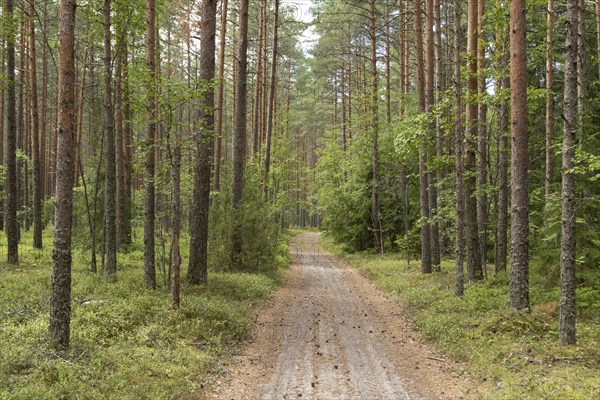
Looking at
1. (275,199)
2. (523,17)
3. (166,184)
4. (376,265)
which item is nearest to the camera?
(523,17)

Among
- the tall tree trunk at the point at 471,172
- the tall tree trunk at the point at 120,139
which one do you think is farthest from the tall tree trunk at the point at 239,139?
the tall tree trunk at the point at 471,172

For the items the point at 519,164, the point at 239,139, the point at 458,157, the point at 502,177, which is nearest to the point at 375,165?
the point at 239,139

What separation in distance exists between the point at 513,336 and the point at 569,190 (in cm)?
286

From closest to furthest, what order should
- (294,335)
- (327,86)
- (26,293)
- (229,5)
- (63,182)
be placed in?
1. (63,182)
2. (294,335)
3. (26,293)
4. (229,5)
5. (327,86)

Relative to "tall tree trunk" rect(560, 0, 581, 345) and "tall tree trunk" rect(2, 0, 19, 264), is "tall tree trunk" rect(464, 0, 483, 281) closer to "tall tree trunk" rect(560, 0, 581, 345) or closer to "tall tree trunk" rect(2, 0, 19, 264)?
"tall tree trunk" rect(560, 0, 581, 345)

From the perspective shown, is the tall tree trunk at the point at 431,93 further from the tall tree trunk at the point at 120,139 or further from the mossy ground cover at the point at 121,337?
the tall tree trunk at the point at 120,139

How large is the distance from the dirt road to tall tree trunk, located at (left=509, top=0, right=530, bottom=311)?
94.0 inches

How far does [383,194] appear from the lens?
2416 cm

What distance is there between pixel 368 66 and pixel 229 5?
11.1 metres

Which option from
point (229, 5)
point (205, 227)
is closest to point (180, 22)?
point (229, 5)

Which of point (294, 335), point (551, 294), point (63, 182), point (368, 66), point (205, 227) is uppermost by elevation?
point (368, 66)

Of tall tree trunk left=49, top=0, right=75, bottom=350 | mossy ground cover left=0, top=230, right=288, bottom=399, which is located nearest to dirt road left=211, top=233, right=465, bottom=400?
mossy ground cover left=0, top=230, right=288, bottom=399

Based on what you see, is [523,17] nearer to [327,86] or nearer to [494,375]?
[494,375]

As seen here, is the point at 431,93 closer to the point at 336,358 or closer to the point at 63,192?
the point at 336,358
